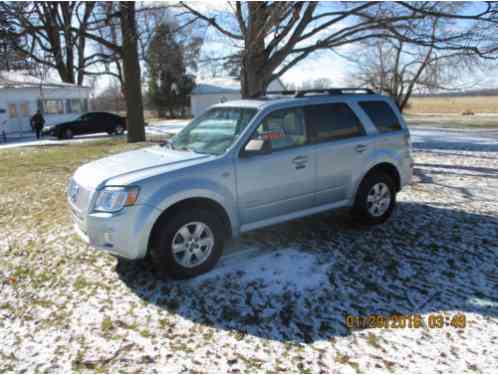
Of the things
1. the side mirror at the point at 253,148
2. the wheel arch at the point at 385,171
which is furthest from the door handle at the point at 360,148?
the side mirror at the point at 253,148

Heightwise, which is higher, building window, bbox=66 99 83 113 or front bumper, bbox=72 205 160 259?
building window, bbox=66 99 83 113

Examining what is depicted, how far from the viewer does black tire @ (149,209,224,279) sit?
4.18 metres

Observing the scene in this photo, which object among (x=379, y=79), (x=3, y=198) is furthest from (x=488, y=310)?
(x=379, y=79)

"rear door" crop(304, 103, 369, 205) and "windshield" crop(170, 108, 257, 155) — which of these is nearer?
"windshield" crop(170, 108, 257, 155)

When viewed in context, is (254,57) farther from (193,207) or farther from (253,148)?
(193,207)

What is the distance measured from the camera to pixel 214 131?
205 inches

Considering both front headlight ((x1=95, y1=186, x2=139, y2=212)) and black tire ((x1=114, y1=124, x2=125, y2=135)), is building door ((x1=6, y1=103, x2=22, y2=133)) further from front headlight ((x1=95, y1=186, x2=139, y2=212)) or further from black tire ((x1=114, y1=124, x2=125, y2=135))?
front headlight ((x1=95, y1=186, x2=139, y2=212))

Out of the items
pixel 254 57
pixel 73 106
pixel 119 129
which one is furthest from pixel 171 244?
pixel 73 106

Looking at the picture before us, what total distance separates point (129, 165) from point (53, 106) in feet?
102

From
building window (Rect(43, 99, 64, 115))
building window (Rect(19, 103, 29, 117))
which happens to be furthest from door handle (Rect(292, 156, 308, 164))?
building window (Rect(43, 99, 64, 115))
